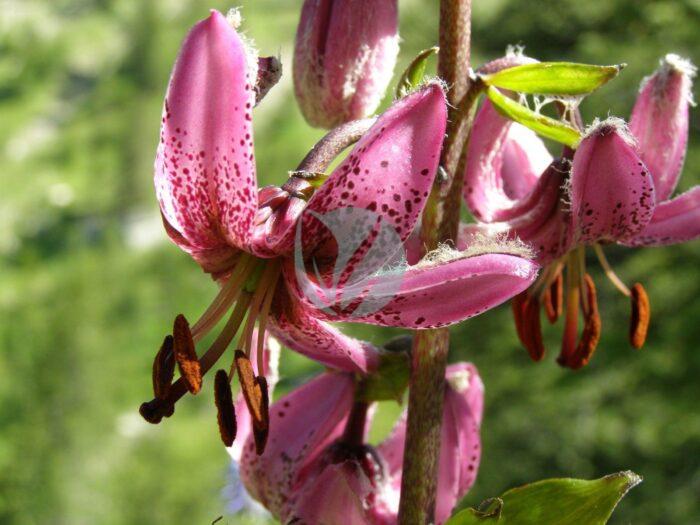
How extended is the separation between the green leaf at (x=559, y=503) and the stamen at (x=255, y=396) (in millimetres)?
124

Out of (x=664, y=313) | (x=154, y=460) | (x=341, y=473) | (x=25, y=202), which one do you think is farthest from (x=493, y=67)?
(x=25, y=202)

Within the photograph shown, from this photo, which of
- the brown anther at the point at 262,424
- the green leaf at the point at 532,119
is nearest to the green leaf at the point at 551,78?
the green leaf at the point at 532,119

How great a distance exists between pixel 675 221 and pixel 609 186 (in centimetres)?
11

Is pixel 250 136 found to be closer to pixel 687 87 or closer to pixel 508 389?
pixel 687 87

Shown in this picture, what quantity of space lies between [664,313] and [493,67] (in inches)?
98.6

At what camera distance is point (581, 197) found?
546 mm

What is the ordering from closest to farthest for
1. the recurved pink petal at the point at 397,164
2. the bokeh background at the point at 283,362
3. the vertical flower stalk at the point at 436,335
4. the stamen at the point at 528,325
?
the recurved pink petal at the point at 397,164, the vertical flower stalk at the point at 436,335, the stamen at the point at 528,325, the bokeh background at the point at 283,362

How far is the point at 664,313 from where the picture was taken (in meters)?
2.88

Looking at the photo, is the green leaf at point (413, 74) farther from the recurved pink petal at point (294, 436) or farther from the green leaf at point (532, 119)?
the recurved pink petal at point (294, 436)

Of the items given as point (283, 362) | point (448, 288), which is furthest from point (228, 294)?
point (283, 362)

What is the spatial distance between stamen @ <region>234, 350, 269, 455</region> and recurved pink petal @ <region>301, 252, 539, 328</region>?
0.27 ft

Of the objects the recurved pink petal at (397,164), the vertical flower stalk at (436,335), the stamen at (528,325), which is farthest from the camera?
the stamen at (528,325)

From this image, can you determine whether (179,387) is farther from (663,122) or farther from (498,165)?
(663,122)

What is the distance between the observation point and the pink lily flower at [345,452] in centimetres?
63
